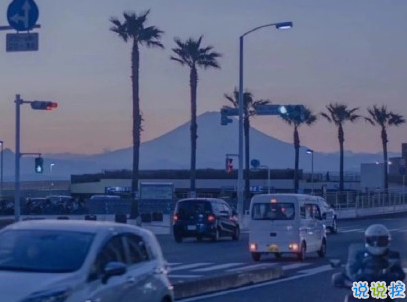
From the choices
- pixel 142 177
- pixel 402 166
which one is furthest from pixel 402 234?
pixel 142 177

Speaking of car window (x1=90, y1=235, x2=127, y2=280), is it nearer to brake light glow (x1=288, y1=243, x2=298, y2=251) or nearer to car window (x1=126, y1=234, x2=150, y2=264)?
car window (x1=126, y1=234, x2=150, y2=264)

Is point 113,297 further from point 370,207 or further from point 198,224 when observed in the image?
point 370,207

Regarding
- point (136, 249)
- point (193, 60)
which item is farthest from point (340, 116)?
point (136, 249)

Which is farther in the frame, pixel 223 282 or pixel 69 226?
pixel 223 282

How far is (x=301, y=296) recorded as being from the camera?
21812 millimetres

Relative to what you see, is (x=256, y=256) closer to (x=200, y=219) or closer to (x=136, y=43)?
(x=200, y=219)

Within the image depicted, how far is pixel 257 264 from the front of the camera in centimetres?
3181

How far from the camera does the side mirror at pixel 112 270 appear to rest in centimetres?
1209

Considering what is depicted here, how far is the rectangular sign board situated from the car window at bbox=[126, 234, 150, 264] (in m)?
Answer: 11.9

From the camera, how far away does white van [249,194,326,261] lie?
1278 inches

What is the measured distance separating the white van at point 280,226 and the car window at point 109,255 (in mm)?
19681

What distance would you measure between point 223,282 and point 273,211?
408 inches

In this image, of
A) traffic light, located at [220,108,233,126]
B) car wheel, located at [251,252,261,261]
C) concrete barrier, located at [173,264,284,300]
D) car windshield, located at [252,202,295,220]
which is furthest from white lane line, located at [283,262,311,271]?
traffic light, located at [220,108,233,126]

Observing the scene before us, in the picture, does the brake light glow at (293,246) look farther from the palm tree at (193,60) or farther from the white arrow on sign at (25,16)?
the palm tree at (193,60)
